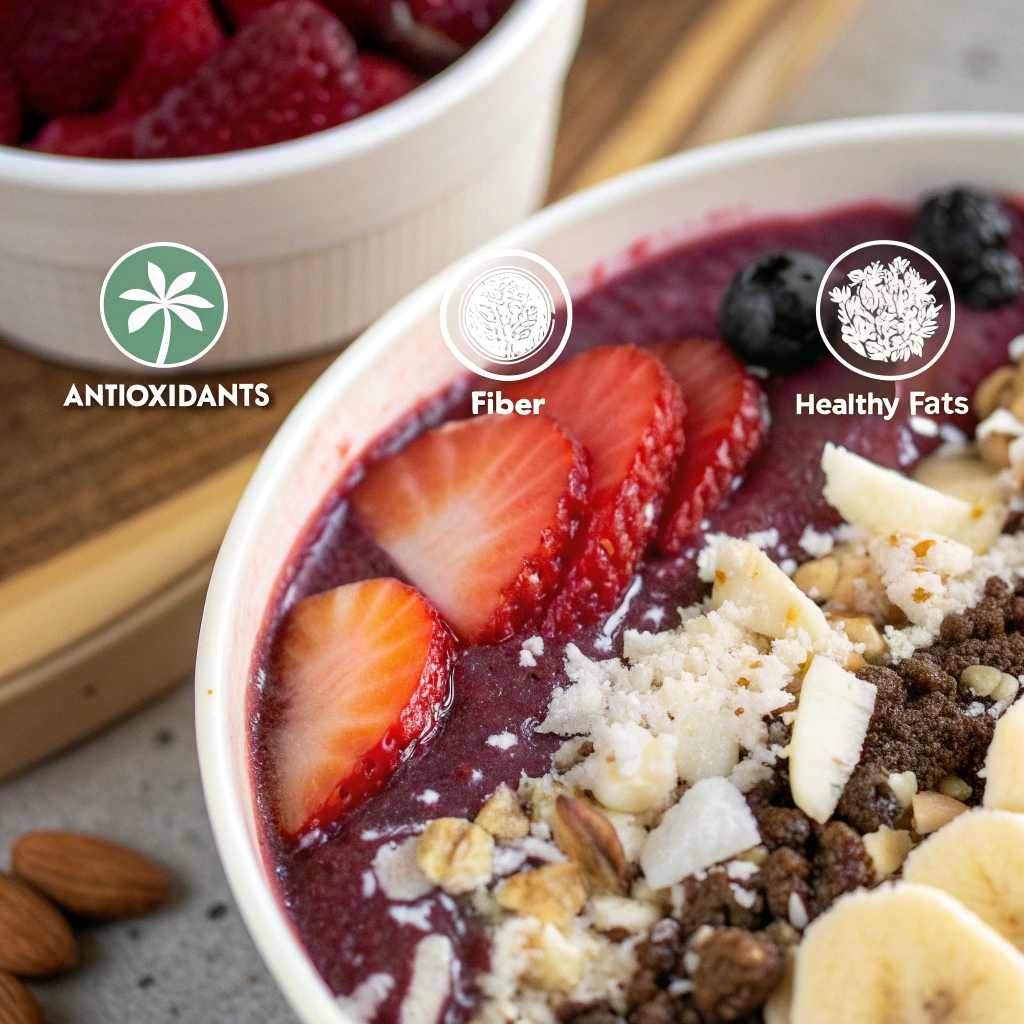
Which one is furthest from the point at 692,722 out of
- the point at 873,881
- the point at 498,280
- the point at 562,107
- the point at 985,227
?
the point at 562,107

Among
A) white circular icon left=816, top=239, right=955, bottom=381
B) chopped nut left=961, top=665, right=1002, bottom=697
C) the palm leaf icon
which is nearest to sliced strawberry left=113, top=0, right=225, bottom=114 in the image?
the palm leaf icon

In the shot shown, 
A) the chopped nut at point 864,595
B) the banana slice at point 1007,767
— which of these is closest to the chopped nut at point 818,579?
the chopped nut at point 864,595

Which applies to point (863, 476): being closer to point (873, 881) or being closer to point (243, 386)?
point (873, 881)

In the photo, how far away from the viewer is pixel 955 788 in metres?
1.09

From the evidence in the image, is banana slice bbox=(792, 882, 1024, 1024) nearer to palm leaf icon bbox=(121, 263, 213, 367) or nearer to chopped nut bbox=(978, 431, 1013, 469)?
chopped nut bbox=(978, 431, 1013, 469)

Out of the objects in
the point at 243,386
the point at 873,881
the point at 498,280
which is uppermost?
the point at 498,280

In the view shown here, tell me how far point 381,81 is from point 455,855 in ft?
3.09

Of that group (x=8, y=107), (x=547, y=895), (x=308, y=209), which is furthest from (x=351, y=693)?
(x=8, y=107)

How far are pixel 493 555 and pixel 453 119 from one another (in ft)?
1.81

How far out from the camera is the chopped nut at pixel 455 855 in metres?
1.04

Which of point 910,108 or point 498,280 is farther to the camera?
point 910,108

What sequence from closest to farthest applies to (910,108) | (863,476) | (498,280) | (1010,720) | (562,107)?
(1010,720), (863,476), (498,280), (562,107), (910,108)

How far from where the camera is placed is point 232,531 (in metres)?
1.18

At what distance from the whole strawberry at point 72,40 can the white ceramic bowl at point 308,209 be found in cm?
14
